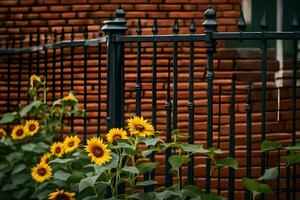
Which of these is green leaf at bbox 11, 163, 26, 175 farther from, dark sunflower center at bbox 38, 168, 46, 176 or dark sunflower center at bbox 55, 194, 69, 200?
dark sunflower center at bbox 55, 194, 69, 200

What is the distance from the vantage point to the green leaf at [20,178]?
17.3ft

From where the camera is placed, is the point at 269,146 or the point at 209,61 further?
the point at 209,61

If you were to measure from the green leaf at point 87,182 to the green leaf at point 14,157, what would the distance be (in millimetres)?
1571

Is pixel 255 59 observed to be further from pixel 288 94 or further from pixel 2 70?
pixel 2 70

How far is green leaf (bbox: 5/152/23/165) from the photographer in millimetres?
5453

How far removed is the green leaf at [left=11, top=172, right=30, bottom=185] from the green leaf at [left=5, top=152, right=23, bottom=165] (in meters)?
0.14

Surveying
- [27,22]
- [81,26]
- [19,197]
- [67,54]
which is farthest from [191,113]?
[27,22]

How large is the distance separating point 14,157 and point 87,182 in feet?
5.31

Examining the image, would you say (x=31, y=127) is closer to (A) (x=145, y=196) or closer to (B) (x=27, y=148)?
(B) (x=27, y=148)

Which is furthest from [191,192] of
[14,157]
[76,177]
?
[14,157]

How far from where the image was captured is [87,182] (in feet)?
13.2

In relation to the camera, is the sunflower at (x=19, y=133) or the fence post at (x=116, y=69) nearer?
the fence post at (x=116, y=69)

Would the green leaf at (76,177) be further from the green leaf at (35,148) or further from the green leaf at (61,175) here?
the green leaf at (35,148)

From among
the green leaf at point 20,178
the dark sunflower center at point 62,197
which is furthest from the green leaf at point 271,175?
the green leaf at point 20,178
